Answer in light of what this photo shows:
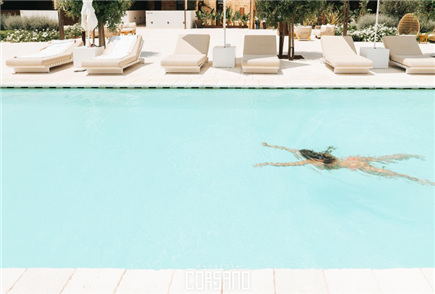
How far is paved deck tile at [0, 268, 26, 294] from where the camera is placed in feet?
9.13

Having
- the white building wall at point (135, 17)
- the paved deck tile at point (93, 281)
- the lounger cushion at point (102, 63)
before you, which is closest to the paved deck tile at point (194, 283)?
the paved deck tile at point (93, 281)

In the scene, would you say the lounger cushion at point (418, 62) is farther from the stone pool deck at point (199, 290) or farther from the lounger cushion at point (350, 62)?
the stone pool deck at point (199, 290)

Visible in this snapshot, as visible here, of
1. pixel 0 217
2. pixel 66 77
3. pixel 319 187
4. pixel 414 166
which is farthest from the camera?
pixel 66 77

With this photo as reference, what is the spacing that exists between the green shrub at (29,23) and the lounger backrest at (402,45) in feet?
60.1

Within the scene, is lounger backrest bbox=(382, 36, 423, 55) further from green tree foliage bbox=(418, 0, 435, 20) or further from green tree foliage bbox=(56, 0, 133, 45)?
green tree foliage bbox=(56, 0, 133, 45)

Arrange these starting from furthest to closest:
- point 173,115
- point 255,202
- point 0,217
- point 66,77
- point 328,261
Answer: point 66,77, point 173,115, point 255,202, point 0,217, point 328,261

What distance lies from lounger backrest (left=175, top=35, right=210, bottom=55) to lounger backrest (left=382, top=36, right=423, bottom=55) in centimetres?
535

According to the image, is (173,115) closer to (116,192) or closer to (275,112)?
(275,112)

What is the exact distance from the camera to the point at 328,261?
12.7ft

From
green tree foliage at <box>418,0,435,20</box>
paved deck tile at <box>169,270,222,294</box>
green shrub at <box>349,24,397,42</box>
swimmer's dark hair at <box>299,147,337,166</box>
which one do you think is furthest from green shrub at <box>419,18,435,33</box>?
paved deck tile at <box>169,270,222,294</box>

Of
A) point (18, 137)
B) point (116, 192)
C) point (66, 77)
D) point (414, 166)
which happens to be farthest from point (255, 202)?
point (66, 77)

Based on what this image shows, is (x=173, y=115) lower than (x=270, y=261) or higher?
higher

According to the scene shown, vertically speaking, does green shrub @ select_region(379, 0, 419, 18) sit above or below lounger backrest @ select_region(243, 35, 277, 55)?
above

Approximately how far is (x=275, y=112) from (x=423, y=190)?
359 centimetres
